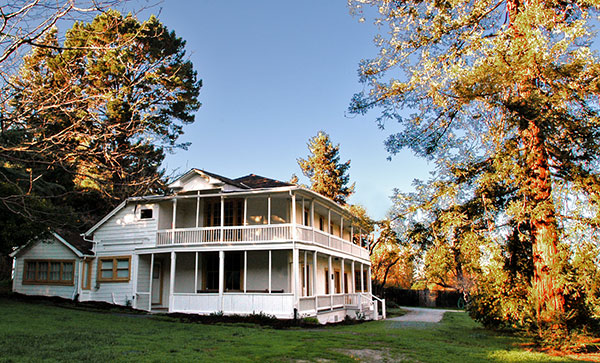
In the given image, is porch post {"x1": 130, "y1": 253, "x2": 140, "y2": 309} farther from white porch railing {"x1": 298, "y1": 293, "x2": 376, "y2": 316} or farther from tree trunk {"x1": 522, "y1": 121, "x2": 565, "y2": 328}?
tree trunk {"x1": 522, "y1": 121, "x2": 565, "y2": 328}

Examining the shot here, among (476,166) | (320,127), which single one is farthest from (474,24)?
(320,127)

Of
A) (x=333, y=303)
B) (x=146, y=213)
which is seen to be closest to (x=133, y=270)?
(x=146, y=213)

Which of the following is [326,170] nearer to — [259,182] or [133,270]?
[259,182]

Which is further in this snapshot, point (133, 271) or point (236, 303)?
point (133, 271)

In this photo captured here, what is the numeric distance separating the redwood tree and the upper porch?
7923 millimetres

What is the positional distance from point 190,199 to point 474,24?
49.6 feet

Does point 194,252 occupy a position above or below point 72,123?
below

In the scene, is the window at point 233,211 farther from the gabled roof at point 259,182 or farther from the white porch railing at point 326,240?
the white porch railing at point 326,240

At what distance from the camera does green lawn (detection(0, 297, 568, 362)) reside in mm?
8578

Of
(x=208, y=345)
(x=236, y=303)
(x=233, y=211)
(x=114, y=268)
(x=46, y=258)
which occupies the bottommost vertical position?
(x=208, y=345)

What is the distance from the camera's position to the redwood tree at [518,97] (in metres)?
10.3

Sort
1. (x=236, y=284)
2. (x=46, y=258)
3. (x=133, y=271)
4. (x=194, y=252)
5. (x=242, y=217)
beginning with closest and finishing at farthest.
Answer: (x=194, y=252)
(x=236, y=284)
(x=133, y=271)
(x=242, y=217)
(x=46, y=258)

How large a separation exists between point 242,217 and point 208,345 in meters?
12.1

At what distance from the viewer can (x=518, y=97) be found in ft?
35.3
